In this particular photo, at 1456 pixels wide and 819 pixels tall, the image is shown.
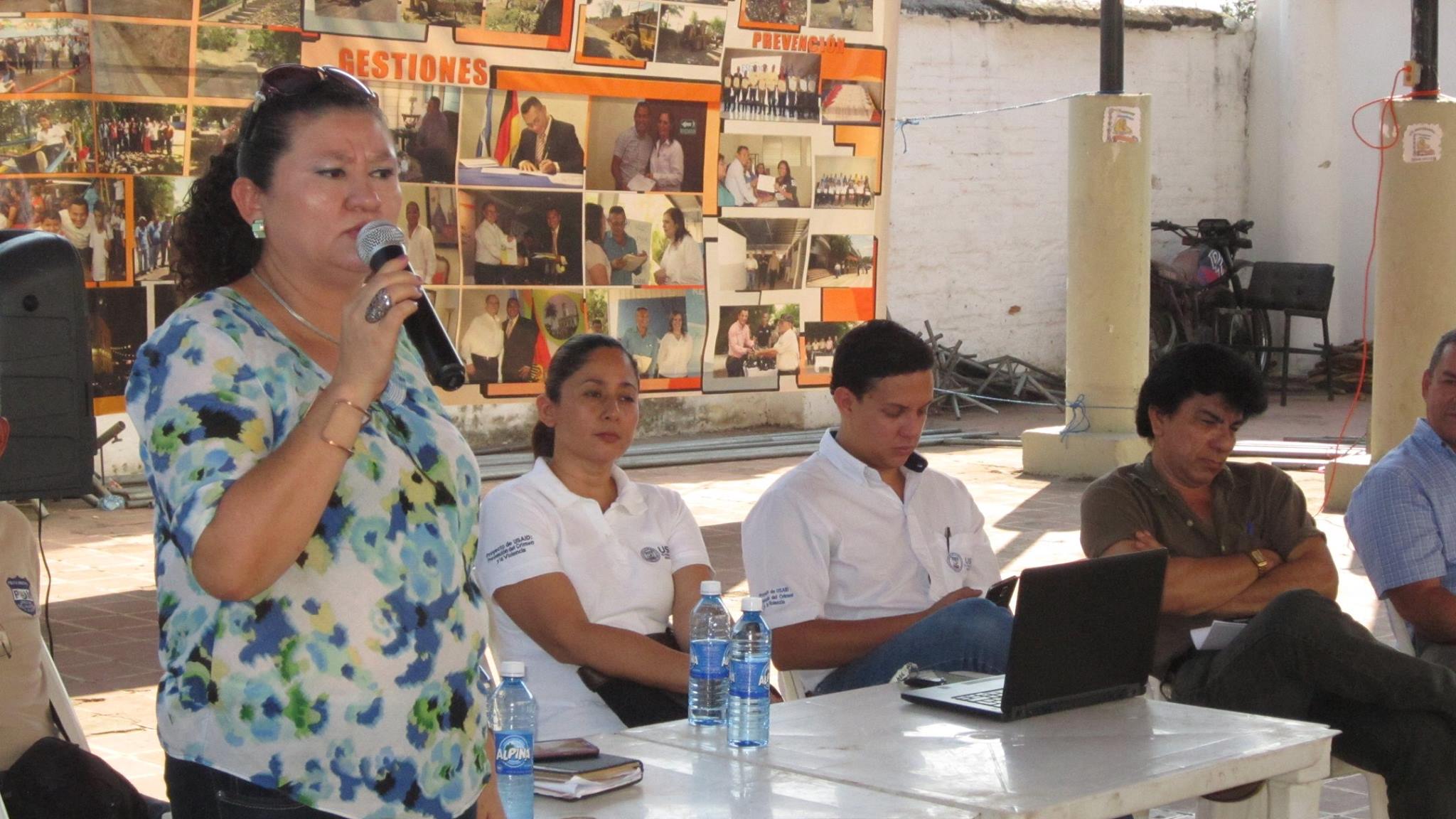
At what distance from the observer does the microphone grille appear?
6.04 feet

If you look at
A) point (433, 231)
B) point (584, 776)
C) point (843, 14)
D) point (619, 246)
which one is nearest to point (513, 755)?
point (584, 776)

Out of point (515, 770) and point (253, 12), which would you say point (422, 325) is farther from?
point (253, 12)

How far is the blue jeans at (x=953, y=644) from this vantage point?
11.5 ft

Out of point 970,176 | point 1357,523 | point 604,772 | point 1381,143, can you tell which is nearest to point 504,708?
point 604,772

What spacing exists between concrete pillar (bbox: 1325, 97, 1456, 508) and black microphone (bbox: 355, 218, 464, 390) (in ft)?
22.9

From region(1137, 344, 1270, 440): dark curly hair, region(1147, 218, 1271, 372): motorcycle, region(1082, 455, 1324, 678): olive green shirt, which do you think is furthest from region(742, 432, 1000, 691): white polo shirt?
region(1147, 218, 1271, 372): motorcycle

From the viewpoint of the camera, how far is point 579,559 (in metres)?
3.64

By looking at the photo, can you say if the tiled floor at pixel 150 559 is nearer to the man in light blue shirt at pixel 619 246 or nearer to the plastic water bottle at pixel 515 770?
the man in light blue shirt at pixel 619 246

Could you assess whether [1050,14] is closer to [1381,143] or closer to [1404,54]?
[1404,54]

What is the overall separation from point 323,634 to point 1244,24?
54.1 ft

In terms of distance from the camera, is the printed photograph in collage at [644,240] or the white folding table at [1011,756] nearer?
the white folding table at [1011,756]

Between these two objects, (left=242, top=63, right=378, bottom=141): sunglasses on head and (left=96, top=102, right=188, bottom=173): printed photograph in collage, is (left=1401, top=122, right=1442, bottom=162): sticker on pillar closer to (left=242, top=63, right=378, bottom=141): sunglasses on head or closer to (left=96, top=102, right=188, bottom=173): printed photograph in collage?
(left=96, top=102, right=188, bottom=173): printed photograph in collage

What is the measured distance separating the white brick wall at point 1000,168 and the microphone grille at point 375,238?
12355 mm

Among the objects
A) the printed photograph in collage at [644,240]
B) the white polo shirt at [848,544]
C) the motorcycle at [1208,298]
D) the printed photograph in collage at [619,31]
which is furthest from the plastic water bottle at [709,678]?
the motorcycle at [1208,298]
